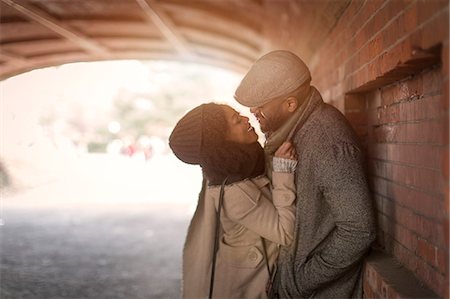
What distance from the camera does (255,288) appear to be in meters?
3.00

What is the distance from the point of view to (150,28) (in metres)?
7.77

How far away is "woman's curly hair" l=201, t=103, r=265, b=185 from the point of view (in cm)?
276

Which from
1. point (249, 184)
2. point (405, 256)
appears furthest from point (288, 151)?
point (405, 256)

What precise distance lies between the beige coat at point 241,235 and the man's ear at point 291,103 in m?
0.29

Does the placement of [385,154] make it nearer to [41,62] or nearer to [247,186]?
[247,186]

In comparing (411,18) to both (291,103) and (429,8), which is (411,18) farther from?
(291,103)

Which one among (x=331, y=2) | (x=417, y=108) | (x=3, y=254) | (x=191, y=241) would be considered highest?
(x=331, y=2)

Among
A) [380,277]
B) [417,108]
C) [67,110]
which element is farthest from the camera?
[67,110]

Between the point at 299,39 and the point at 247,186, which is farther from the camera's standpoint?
the point at 299,39

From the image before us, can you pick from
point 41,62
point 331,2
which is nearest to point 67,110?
point 41,62

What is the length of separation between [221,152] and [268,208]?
0.33 meters

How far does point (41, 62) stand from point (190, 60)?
3.11 m

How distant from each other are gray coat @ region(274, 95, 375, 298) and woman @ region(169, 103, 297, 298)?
0.30ft

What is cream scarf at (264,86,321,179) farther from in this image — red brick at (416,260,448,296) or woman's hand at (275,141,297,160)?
red brick at (416,260,448,296)
